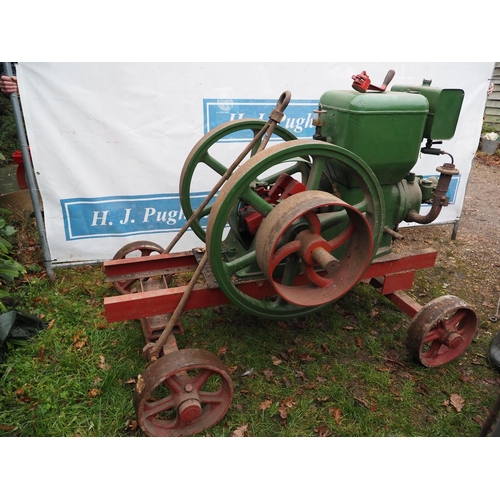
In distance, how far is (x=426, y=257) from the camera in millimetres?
3012

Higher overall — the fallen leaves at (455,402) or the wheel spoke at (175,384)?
the wheel spoke at (175,384)

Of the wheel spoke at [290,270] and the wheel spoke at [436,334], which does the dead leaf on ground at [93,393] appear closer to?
the wheel spoke at [290,270]

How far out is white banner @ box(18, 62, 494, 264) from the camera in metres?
3.42

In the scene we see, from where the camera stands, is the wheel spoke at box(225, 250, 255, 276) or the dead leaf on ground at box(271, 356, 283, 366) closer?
the wheel spoke at box(225, 250, 255, 276)

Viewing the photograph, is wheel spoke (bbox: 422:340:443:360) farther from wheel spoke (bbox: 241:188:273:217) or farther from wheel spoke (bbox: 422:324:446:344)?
wheel spoke (bbox: 241:188:273:217)

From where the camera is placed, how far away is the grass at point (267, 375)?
2.37 metres

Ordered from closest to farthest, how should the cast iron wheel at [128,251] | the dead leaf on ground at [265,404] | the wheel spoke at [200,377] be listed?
the wheel spoke at [200,377], the dead leaf on ground at [265,404], the cast iron wheel at [128,251]

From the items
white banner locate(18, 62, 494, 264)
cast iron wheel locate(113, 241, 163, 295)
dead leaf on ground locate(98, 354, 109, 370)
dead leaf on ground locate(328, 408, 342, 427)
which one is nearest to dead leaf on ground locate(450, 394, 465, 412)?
dead leaf on ground locate(328, 408, 342, 427)

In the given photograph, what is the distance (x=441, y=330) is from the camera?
107 inches

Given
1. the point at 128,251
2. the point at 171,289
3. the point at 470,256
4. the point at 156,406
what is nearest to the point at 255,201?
Answer: the point at 171,289

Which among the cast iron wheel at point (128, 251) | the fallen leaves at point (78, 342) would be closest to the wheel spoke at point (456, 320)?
the cast iron wheel at point (128, 251)

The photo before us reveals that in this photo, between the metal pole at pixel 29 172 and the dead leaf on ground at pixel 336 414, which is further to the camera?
the metal pole at pixel 29 172

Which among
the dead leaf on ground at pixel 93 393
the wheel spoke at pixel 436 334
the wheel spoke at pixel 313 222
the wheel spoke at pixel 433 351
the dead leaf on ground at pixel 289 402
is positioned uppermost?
the wheel spoke at pixel 313 222

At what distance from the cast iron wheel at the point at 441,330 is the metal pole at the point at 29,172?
9.84 feet
